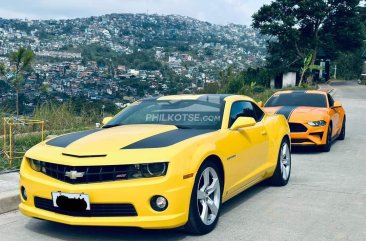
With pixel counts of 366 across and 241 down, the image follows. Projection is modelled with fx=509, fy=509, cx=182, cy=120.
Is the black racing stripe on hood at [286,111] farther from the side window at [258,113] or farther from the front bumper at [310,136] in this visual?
the side window at [258,113]

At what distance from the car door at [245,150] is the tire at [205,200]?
342 millimetres

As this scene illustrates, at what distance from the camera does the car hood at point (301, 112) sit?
10828mm

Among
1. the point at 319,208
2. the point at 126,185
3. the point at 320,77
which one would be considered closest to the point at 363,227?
the point at 319,208

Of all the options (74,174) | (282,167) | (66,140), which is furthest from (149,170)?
(282,167)

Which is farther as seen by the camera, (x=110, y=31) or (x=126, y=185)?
(x=110, y=31)

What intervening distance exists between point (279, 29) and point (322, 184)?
141 ft

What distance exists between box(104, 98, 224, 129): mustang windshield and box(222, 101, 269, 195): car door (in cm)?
23

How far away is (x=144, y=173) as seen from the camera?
465 centimetres

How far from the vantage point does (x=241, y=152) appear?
19.7 feet

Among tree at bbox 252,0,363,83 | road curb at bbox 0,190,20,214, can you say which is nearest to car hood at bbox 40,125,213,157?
road curb at bbox 0,190,20,214

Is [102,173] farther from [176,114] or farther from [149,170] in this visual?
[176,114]

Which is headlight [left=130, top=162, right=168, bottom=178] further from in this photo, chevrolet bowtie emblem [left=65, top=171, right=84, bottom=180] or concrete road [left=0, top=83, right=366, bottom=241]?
concrete road [left=0, top=83, right=366, bottom=241]

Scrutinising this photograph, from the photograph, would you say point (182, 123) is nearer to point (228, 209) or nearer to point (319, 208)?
point (228, 209)

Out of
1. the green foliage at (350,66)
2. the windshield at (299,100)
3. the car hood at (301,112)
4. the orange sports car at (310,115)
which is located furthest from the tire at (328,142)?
the green foliage at (350,66)
